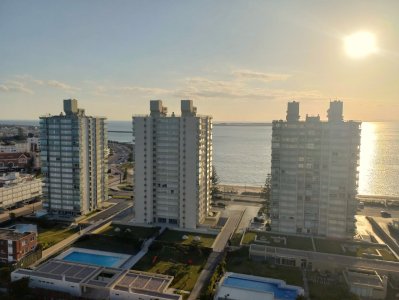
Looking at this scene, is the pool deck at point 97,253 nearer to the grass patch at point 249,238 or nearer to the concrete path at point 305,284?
the grass patch at point 249,238

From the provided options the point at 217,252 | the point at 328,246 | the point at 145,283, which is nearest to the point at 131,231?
the point at 217,252

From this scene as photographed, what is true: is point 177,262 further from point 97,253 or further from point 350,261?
point 350,261

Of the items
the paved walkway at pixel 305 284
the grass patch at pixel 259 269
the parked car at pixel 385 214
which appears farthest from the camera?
the parked car at pixel 385 214

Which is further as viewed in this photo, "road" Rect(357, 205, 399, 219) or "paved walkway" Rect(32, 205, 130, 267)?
"road" Rect(357, 205, 399, 219)

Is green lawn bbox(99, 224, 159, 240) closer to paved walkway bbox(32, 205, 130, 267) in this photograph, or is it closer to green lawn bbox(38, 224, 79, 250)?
paved walkway bbox(32, 205, 130, 267)

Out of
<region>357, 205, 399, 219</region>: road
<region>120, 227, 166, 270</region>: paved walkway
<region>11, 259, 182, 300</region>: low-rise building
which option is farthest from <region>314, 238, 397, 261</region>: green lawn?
<region>120, 227, 166, 270</region>: paved walkway

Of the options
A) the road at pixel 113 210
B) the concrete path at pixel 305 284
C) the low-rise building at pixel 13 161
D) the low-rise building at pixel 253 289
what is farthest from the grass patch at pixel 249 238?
the low-rise building at pixel 13 161
